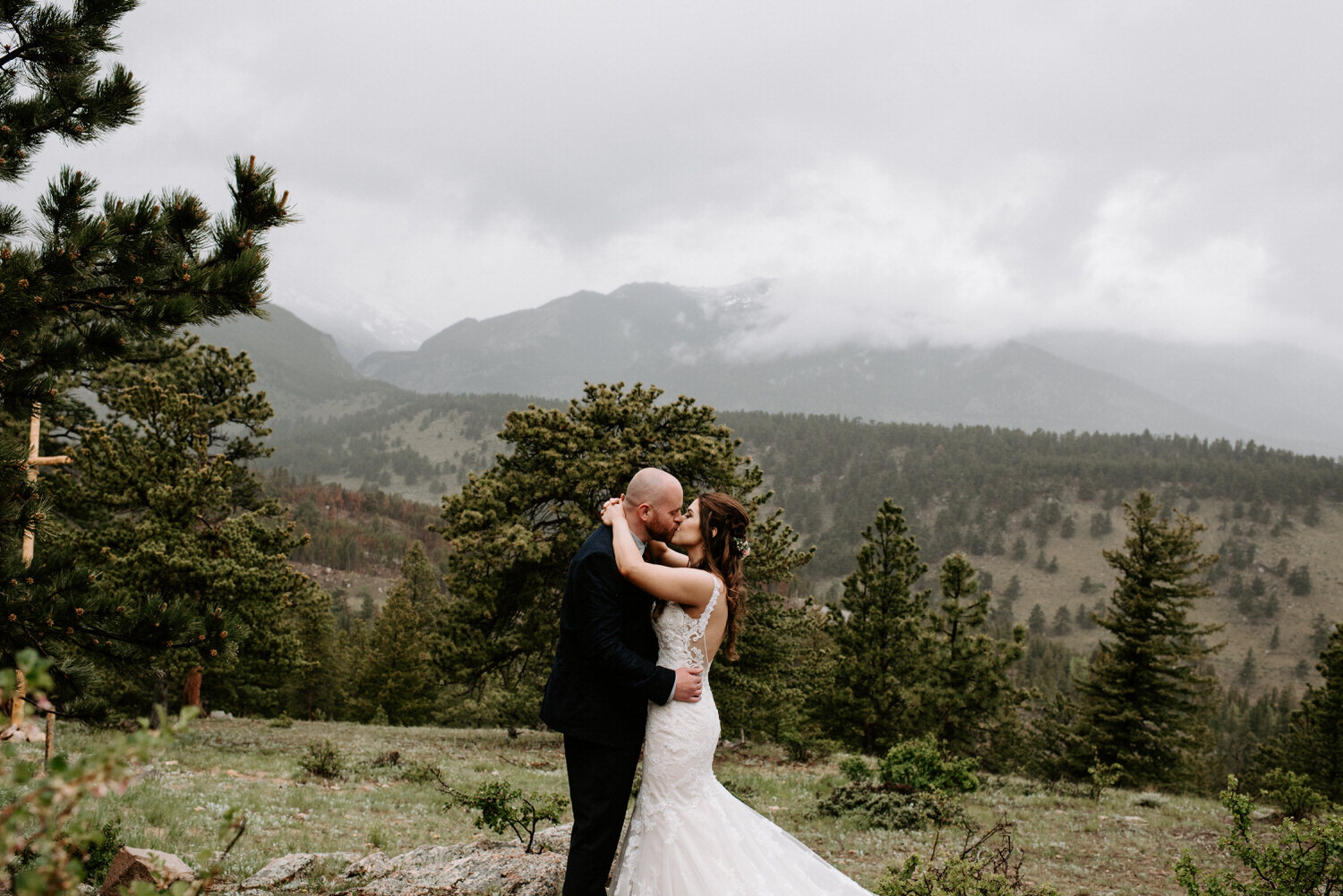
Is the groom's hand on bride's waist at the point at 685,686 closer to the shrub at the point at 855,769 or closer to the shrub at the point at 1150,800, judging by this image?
the shrub at the point at 855,769

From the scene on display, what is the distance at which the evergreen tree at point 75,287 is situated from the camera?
5801 mm

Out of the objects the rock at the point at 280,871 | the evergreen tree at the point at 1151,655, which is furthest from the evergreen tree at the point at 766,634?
the evergreen tree at the point at 1151,655

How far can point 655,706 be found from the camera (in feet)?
17.8

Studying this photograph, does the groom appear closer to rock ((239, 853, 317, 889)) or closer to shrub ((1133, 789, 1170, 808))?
rock ((239, 853, 317, 889))

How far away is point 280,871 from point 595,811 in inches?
160

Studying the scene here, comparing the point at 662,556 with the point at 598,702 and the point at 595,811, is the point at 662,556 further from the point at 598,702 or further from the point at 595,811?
the point at 595,811

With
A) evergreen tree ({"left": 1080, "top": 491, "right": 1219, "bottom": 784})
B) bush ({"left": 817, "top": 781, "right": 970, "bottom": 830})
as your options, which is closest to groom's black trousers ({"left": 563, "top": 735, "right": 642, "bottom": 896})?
bush ({"left": 817, "top": 781, "right": 970, "bottom": 830})

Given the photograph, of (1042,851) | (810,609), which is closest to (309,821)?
(1042,851)

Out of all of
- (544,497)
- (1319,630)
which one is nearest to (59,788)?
(544,497)

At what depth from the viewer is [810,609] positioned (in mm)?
24516

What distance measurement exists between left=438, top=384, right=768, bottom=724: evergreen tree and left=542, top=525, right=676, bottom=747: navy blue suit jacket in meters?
14.2

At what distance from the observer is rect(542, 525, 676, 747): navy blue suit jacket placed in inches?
197

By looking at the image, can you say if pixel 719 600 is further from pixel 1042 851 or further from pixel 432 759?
pixel 432 759

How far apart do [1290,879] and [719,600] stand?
5.68 metres
